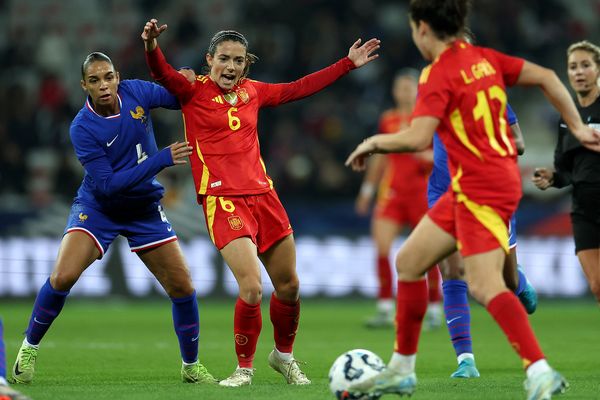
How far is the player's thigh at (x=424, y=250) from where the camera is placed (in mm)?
5527

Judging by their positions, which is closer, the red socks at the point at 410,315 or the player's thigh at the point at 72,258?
the red socks at the point at 410,315

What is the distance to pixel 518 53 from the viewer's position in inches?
739

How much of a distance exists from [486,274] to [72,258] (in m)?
2.89

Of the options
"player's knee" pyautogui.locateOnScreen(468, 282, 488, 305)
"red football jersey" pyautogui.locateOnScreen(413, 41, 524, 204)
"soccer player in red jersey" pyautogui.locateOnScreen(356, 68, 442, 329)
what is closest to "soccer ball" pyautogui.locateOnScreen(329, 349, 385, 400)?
"player's knee" pyautogui.locateOnScreen(468, 282, 488, 305)

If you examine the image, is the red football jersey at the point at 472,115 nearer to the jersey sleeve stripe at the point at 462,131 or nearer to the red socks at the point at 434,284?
the jersey sleeve stripe at the point at 462,131

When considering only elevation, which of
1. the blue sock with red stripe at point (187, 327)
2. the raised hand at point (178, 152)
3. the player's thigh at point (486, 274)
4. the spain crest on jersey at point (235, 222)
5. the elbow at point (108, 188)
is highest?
the raised hand at point (178, 152)

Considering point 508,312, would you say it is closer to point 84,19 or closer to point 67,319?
point 67,319

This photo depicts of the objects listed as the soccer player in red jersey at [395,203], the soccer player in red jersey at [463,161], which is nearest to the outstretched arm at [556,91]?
the soccer player in red jersey at [463,161]

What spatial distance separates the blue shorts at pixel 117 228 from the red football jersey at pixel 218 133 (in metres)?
0.52

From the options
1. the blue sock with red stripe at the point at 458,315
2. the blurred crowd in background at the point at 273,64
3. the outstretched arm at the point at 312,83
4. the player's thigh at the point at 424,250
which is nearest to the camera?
the player's thigh at the point at 424,250

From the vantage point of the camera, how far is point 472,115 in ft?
17.7

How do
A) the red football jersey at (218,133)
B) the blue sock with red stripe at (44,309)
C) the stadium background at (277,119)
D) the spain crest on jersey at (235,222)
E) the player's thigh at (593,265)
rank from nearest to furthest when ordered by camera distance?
the spain crest on jersey at (235,222) → the red football jersey at (218,133) → the blue sock with red stripe at (44,309) → the player's thigh at (593,265) → the stadium background at (277,119)

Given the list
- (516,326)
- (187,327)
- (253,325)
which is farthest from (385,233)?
(516,326)

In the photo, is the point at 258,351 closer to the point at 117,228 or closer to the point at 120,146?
the point at 117,228
